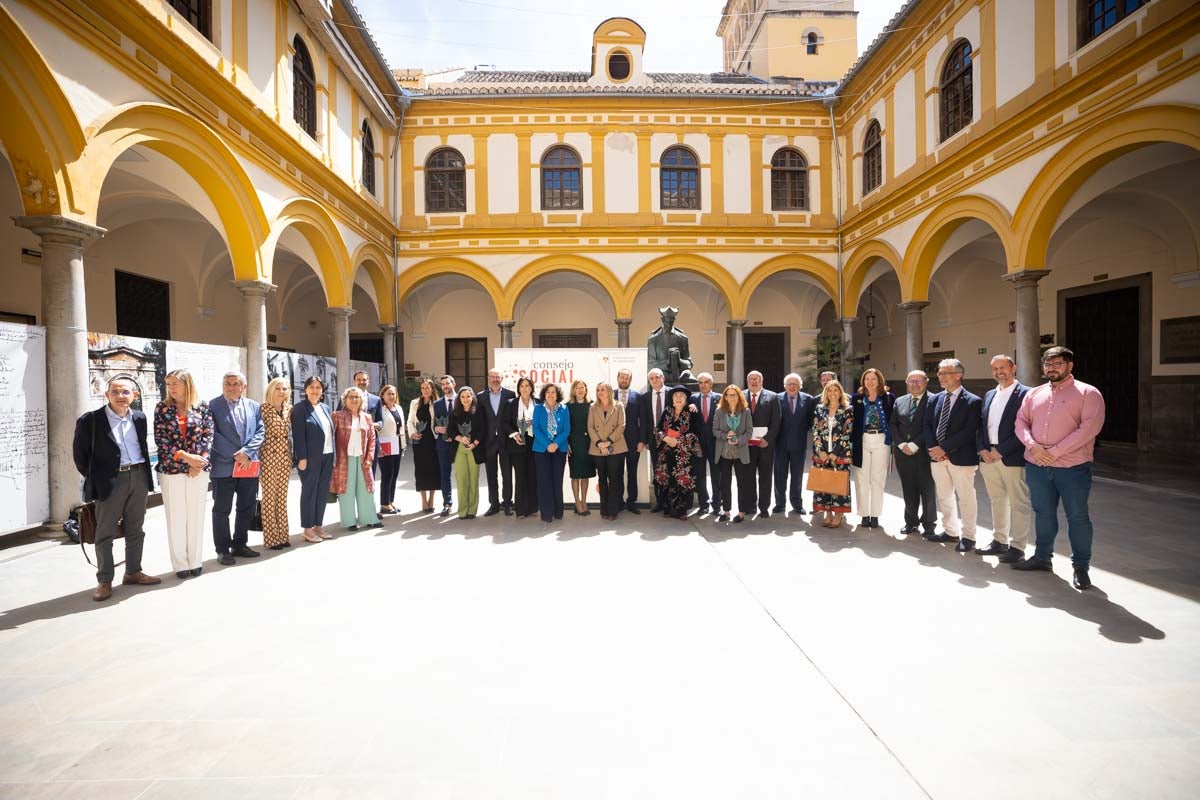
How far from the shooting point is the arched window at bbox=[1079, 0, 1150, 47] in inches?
304

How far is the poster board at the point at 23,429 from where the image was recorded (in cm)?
551

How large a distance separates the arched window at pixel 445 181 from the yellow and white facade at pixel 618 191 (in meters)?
0.07

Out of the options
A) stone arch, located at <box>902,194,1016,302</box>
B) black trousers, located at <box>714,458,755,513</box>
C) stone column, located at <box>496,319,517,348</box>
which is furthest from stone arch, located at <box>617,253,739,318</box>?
black trousers, located at <box>714,458,755,513</box>

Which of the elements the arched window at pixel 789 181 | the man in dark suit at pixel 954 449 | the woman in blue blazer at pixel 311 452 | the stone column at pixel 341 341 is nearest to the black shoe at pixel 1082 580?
the man in dark suit at pixel 954 449

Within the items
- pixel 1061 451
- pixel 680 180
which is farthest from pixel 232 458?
pixel 680 180

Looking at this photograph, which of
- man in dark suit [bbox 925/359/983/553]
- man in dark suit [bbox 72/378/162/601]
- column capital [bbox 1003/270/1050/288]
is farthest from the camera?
column capital [bbox 1003/270/1050/288]

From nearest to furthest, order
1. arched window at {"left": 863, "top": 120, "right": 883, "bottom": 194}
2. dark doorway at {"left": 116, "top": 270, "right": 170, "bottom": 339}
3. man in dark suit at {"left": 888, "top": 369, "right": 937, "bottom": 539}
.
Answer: man in dark suit at {"left": 888, "top": 369, "right": 937, "bottom": 539}
dark doorway at {"left": 116, "top": 270, "right": 170, "bottom": 339}
arched window at {"left": 863, "top": 120, "right": 883, "bottom": 194}

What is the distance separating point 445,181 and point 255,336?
8.29 m

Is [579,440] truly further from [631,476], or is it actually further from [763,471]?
[763,471]

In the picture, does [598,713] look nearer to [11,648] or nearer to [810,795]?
[810,795]

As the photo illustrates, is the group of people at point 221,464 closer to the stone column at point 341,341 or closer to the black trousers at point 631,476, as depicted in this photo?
the black trousers at point 631,476

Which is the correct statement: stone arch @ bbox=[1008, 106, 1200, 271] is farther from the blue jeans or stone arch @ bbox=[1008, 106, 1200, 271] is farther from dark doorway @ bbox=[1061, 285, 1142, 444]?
the blue jeans

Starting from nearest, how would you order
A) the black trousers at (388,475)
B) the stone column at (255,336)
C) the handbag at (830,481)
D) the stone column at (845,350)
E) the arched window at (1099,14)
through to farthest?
the handbag at (830,481) → the black trousers at (388,475) → the arched window at (1099,14) → the stone column at (255,336) → the stone column at (845,350)

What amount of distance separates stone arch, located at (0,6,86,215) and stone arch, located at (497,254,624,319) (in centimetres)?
1015
